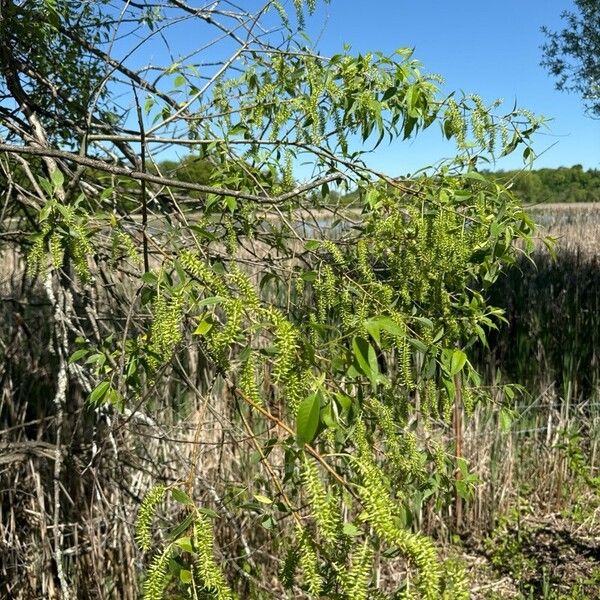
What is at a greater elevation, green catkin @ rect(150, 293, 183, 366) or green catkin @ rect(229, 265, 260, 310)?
green catkin @ rect(229, 265, 260, 310)

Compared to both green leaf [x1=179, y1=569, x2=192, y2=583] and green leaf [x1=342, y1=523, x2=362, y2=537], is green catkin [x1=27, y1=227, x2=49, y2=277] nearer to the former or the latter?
green leaf [x1=179, y1=569, x2=192, y2=583]

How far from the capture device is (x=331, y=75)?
5.71 ft

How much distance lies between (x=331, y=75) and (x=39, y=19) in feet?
3.33

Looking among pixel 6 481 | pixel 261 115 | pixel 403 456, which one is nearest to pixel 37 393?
pixel 6 481

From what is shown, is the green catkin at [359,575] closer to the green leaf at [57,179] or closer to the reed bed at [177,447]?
the reed bed at [177,447]

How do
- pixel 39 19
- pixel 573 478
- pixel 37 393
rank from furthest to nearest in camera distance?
pixel 573 478 → pixel 37 393 → pixel 39 19

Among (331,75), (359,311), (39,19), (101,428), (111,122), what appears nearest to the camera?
(359,311)

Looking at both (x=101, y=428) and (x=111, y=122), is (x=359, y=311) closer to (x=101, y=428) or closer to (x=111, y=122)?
(x=101, y=428)

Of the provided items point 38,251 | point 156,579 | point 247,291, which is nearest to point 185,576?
point 156,579

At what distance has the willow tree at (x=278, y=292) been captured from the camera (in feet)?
3.38

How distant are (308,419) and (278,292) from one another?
3.59 ft

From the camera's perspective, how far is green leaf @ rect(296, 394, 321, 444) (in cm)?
85

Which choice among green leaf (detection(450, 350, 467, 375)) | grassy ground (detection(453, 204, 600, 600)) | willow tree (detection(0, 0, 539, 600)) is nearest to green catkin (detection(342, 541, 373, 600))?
willow tree (detection(0, 0, 539, 600))

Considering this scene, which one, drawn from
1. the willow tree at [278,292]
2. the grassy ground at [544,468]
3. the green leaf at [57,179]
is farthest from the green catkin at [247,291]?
the grassy ground at [544,468]
